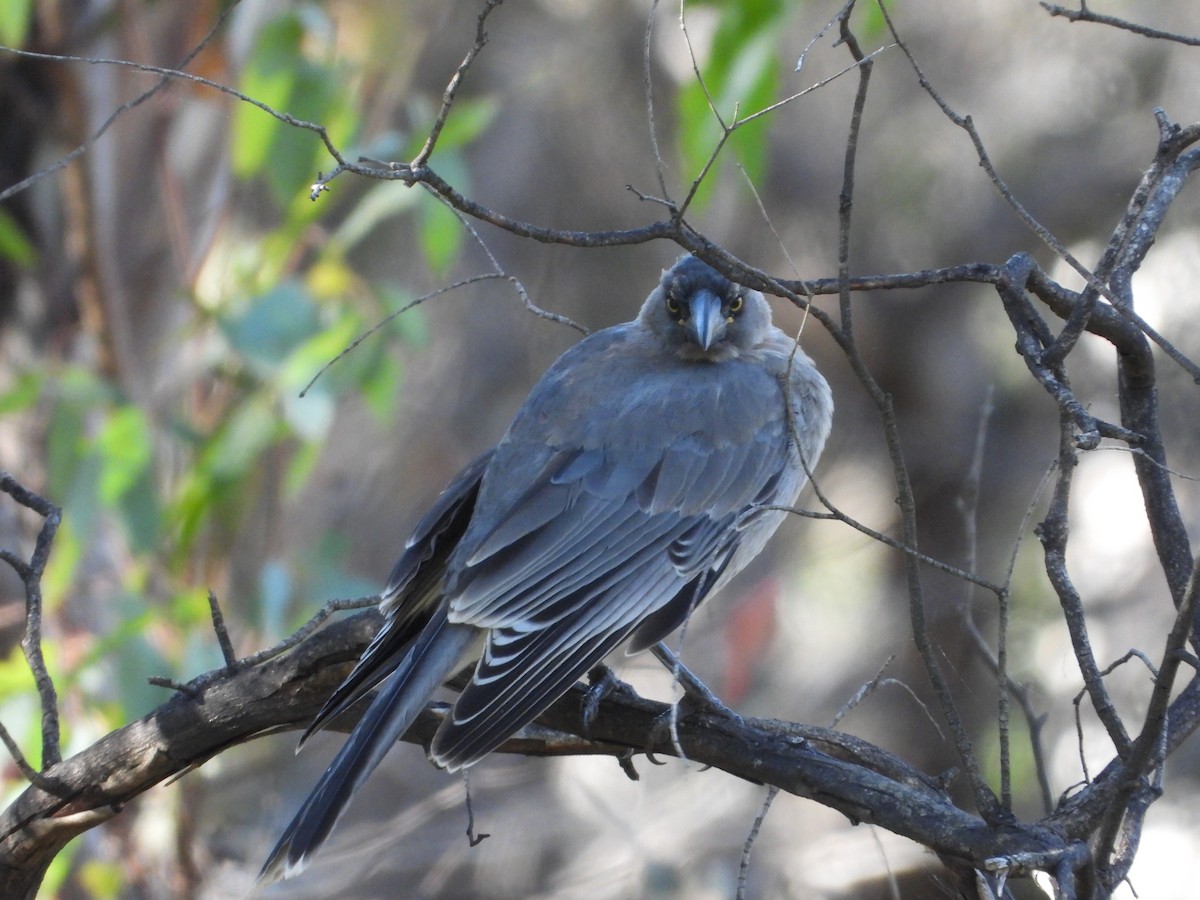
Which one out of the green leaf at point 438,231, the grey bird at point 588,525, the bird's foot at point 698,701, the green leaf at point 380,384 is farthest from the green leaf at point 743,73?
the bird's foot at point 698,701

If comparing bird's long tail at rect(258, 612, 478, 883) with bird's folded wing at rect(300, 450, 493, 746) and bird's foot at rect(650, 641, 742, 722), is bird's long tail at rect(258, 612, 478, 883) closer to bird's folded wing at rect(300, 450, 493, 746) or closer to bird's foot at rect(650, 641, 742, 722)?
bird's folded wing at rect(300, 450, 493, 746)

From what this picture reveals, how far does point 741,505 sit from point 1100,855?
1.40 m

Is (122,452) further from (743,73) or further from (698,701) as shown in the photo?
(698,701)

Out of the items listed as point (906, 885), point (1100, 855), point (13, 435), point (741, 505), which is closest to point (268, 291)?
point (13, 435)

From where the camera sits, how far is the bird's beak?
9.70 ft

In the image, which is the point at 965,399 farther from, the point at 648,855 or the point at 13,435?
the point at 13,435

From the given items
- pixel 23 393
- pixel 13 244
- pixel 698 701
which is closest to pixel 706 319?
pixel 698 701

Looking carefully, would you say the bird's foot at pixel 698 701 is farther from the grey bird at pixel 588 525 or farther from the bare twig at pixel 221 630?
the bare twig at pixel 221 630

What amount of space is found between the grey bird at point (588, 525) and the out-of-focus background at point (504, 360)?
1.56ft

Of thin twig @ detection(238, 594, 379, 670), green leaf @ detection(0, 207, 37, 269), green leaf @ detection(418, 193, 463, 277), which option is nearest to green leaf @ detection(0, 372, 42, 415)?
green leaf @ detection(0, 207, 37, 269)

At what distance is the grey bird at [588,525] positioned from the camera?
2086 millimetres

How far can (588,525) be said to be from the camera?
2.65 metres

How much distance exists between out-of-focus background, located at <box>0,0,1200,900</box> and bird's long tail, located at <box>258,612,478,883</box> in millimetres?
912

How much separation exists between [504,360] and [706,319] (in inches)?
140
